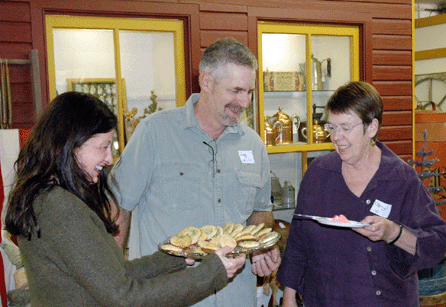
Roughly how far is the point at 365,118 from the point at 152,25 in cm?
211

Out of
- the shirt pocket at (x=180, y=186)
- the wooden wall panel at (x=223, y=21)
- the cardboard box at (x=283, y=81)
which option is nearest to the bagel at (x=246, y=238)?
the shirt pocket at (x=180, y=186)

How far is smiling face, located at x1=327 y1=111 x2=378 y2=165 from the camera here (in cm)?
176

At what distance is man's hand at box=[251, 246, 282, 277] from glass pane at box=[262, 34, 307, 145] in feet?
6.70

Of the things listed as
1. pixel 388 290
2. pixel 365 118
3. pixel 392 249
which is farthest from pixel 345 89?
pixel 388 290

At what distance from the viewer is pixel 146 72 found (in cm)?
338

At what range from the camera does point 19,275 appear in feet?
8.55

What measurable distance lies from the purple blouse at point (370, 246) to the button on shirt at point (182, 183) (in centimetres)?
34

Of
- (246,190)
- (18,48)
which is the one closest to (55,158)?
(246,190)

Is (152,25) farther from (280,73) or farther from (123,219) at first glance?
(123,219)

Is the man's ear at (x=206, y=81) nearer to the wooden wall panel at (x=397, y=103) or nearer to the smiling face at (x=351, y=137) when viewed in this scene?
the smiling face at (x=351, y=137)

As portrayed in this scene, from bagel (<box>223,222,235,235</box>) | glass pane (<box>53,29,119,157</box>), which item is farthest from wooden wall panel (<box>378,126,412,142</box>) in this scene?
bagel (<box>223,222,235,235</box>)

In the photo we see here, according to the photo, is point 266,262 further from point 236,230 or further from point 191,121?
point 191,121

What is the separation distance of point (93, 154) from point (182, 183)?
2.30 ft

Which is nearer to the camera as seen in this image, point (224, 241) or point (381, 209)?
point (224, 241)
